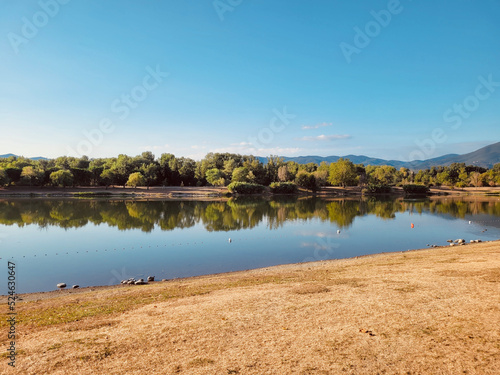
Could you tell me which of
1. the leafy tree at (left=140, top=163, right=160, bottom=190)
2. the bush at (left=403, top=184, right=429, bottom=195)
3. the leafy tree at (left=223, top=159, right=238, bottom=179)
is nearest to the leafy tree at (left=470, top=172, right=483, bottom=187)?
the bush at (left=403, top=184, right=429, bottom=195)

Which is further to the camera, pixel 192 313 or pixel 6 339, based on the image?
pixel 192 313

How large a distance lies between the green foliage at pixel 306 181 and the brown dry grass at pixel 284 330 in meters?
100

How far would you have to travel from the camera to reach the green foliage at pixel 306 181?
372 feet

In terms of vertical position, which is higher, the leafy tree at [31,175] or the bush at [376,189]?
the leafy tree at [31,175]

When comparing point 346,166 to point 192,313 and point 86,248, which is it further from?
point 192,313

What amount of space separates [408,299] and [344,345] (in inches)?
171

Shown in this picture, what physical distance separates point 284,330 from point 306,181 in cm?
10692

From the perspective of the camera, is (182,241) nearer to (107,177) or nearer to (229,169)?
(107,177)

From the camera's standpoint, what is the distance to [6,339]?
29.4 ft

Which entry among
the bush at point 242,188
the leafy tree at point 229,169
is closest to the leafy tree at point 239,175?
the leafy tree at point 229,169

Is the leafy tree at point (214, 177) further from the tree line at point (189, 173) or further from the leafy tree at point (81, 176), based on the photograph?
the leafy tree at point (81, 176)

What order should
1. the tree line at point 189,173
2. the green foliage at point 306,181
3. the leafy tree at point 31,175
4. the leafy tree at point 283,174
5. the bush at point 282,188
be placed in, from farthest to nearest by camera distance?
the leafy tree at point 283,174 < the green foliage at point 306,181 < the bush at point 282,188 < the tree line at point 189,173 < the leafy tree at point 31,175

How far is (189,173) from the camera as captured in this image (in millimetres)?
126625

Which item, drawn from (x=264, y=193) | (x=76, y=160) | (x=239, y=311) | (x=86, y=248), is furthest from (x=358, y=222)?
(x=76, y=160)
